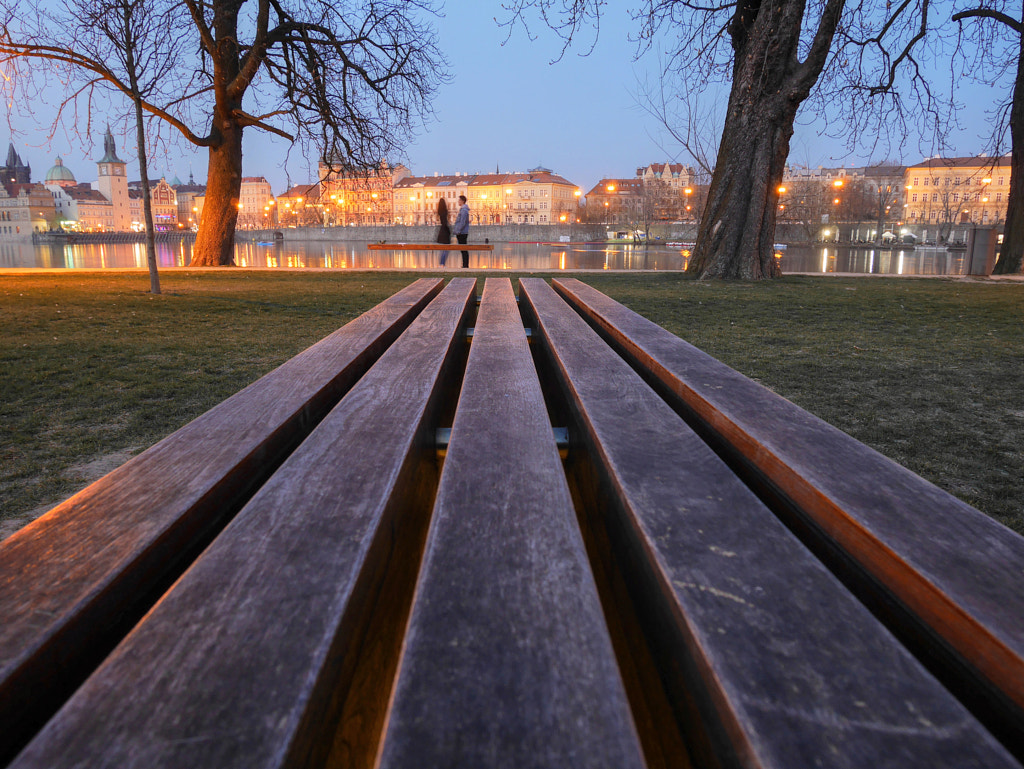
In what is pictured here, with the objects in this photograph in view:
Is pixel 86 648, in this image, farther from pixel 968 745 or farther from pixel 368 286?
pixel 368 286

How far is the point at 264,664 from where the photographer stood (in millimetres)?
557

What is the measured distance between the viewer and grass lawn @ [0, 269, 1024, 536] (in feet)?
8.35

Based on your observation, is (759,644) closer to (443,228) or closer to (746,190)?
(746,190)

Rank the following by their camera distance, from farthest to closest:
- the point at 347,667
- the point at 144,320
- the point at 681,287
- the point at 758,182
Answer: the point at 758,182
the point at 681,287
the point at 144,320
the point at 347,667


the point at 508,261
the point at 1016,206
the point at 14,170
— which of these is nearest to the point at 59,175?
the point at 14,170

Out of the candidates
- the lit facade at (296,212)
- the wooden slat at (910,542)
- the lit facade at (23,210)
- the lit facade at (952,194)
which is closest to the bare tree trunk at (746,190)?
the wooden slat at (910,542)

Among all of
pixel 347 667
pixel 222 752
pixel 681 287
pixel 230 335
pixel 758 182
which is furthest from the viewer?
pixel 758 182

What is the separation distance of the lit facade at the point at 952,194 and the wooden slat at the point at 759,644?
91.5 meters

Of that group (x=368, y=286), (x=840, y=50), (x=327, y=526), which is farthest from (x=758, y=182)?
(x=327, y=526)

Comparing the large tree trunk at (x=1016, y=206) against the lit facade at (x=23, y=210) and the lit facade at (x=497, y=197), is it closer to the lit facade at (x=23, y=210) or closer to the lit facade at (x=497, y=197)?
the lit facade at (x=497, y=197)

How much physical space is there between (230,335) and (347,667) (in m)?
5.22

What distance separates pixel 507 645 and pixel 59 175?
15316 cm

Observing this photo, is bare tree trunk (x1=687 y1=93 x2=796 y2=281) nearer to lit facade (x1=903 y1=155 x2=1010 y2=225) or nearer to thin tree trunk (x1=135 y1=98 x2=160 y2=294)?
thin tree trunk (x1=135 y1=98 x2=160 y2=294)

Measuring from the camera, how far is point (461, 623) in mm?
606
